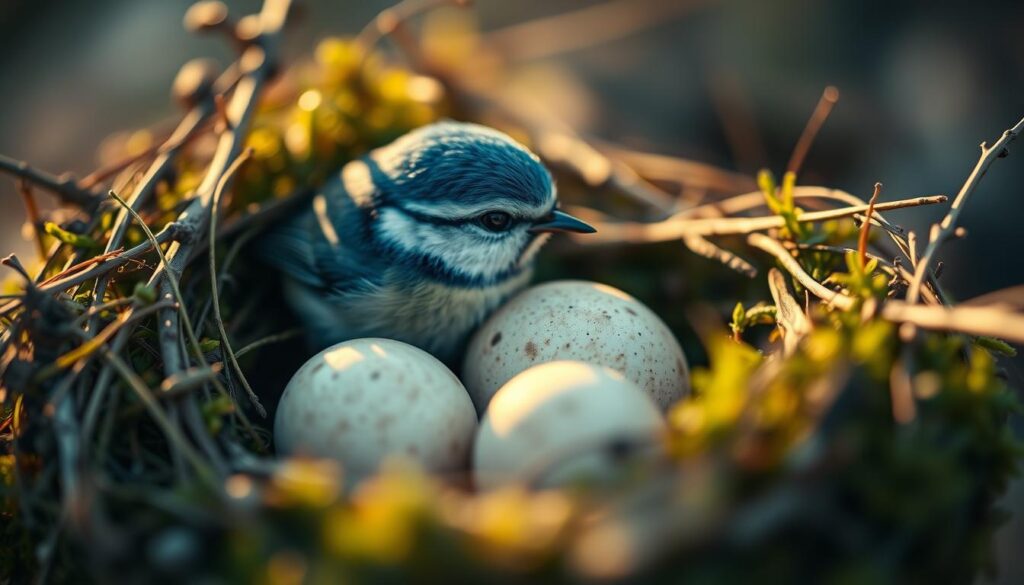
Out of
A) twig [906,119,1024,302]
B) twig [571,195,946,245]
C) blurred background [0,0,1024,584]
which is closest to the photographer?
twig [906,119,1024,302]

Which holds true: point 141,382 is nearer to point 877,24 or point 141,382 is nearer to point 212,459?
point 212,459

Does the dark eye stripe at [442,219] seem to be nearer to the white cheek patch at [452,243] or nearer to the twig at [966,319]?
the white cheek patch at [452,243]

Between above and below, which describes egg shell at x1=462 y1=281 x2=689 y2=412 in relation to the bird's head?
below

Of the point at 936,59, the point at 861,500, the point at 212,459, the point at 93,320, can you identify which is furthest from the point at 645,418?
the point at 936,59

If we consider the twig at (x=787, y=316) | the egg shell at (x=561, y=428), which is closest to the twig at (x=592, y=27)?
the twig at (x=787, y=316)

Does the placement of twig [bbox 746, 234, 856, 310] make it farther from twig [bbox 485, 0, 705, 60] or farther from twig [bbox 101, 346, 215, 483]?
twig [bbox 485, 0, 705, 60]

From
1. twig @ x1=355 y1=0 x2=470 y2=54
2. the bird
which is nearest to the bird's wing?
the bird

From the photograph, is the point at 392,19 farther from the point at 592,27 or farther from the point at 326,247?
the point at 592,27
